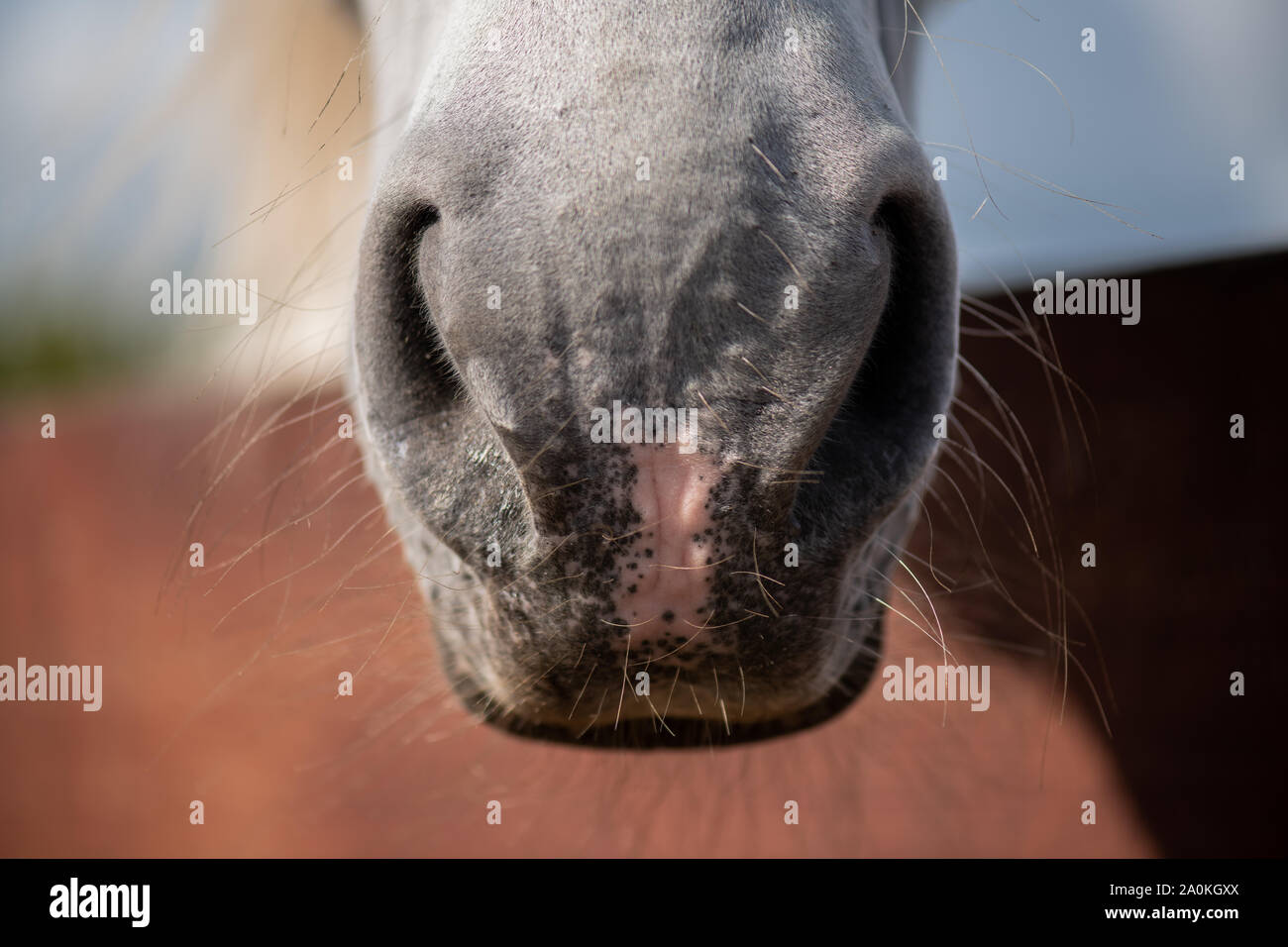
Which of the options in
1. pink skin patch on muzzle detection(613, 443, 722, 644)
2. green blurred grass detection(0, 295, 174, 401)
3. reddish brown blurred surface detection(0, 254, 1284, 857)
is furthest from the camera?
green blurred grass detection(0, 295, 174, 401)

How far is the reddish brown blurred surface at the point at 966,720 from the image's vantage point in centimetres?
112

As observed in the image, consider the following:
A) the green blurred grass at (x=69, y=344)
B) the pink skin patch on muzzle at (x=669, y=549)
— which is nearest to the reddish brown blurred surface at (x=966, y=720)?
the green blurred grass at (x=69, y=344)

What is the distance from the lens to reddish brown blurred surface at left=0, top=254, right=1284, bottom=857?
1118 mm

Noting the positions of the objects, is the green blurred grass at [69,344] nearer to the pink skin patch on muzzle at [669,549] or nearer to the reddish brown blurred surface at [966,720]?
the reddish brown blurred surface at [966,720]

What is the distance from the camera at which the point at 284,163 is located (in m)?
1.07

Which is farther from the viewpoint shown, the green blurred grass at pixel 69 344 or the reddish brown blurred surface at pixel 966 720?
the green blurred grass at pixel 69 344

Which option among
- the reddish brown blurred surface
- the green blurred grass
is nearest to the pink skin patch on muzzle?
the reddish brown blurred surface

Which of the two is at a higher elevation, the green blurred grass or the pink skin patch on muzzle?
the green blurred grass

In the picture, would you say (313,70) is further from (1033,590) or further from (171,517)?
(1033,590)

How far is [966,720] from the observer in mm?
1144

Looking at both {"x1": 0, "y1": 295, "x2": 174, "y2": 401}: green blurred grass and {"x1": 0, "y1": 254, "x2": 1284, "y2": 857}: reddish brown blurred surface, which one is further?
{"x1": 0, "y1": 295, "x2": 174, "y2": 401}: green blurred grass

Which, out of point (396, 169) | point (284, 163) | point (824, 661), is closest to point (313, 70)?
point (284, 163)

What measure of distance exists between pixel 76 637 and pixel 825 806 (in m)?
1.23

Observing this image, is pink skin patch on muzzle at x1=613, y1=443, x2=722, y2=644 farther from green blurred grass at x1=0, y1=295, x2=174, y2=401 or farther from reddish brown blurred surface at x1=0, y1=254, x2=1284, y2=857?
green blurred grass at x1=0, y1=295, x2=174, y2=401
